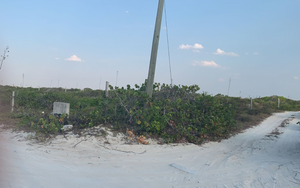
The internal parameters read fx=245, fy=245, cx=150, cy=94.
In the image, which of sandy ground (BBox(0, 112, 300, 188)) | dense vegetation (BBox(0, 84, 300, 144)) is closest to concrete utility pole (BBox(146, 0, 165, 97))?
dense vegetation (BBox(0, 84, 300, 144))

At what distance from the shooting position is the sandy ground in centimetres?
431

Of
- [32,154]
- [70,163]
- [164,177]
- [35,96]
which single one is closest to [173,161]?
[164,177]

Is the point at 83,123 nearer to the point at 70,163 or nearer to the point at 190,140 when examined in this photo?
the point at 70,163

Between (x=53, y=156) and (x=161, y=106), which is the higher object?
(x=161, y=106)

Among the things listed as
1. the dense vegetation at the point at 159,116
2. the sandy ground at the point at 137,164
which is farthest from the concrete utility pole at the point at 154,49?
the sandy ground at the point at 137,164

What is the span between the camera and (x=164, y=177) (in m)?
4.62

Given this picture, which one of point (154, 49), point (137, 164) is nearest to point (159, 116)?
point (137, 164)

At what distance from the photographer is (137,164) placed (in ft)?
17.4

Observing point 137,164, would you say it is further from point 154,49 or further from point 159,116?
point 154,49

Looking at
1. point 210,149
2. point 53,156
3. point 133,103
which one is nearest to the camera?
point 53,156

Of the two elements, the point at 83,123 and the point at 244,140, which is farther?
the point at 244,140

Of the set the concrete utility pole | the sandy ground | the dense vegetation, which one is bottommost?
the sandy ground

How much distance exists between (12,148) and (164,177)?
372 cm

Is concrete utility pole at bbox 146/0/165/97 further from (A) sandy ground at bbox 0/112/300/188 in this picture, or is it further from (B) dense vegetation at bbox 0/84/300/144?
(A) sandy ground at bbox 0/112/300/188
